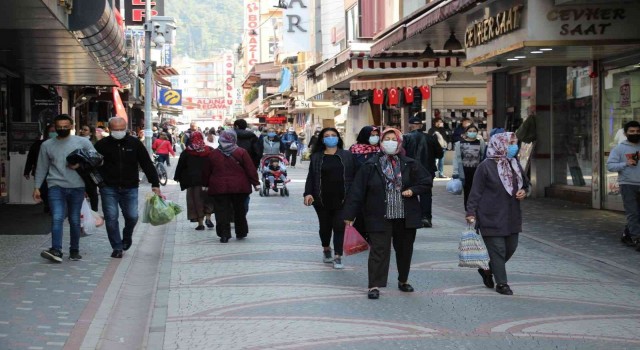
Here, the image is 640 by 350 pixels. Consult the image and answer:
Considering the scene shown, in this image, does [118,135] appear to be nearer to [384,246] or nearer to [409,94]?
[384,246]

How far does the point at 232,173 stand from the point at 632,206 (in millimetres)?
5382

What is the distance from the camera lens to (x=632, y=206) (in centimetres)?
1343

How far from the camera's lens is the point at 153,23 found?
31656 mm

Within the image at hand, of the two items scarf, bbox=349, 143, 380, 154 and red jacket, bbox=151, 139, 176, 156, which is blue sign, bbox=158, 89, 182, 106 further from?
scarf, bbox=349, 143, 380, 154

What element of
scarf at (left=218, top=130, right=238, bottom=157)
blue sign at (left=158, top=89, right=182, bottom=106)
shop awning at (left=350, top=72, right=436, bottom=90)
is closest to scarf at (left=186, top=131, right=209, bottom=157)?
scarf at (left=218, top=130, right=238, bottom=157)

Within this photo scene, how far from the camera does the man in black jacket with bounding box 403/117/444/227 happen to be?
1562cm

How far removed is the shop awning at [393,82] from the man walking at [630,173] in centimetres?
1602

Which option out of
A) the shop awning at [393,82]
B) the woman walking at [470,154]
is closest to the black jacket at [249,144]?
the woman walking at [470,154]

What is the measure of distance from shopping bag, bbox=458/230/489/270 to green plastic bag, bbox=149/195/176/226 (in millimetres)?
4781

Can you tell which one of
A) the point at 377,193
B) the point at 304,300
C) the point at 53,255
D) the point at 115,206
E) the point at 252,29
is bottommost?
the point at 304,300

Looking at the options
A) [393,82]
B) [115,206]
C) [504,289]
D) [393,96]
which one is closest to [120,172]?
[115,206]

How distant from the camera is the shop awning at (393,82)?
1167 inches

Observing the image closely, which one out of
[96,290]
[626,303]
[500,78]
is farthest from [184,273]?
[500,78]

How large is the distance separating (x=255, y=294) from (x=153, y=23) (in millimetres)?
22929
